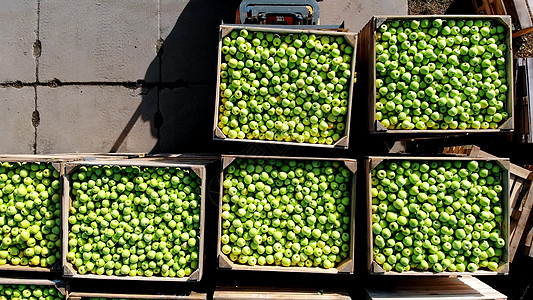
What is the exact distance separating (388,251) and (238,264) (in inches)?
61.7

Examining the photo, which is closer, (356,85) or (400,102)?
(400,102)

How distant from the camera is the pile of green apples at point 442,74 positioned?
3504 millimetres

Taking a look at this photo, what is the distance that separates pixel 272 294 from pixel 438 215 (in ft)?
6.44

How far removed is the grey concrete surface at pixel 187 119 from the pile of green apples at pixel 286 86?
1.62m

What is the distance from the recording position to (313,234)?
362cm

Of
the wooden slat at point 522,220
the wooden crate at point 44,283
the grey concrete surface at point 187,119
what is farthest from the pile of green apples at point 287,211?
the wooden slat at point 522,220

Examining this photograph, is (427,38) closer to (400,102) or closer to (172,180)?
(400,102)

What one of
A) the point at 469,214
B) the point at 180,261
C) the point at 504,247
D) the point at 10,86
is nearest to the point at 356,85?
the point at 469,214

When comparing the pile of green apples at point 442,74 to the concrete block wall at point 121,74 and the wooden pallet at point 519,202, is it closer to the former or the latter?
the wooden pallet at point 519,202

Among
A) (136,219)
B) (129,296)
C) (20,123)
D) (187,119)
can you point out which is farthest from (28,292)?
(187,119)

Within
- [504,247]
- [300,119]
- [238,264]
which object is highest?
[300,119]

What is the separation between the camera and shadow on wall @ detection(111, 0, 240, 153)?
523cm

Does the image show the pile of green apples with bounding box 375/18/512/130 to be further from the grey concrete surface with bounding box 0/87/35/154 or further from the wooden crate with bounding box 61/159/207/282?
A: the grey concrete surface with bounding box 0/87/35/154

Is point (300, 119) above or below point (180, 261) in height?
above
